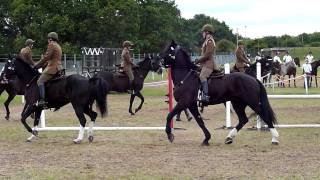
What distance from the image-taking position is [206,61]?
12828mm

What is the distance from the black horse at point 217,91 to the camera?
495 inches

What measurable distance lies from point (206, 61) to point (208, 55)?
0.15 meters

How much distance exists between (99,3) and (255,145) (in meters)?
55.6

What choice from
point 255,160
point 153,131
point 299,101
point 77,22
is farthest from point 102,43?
point 255,160

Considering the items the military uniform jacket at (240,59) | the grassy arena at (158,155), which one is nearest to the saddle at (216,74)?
the grassy arena at (158,155)

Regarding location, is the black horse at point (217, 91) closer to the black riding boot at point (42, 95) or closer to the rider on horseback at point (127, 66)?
the black riding boot at point (42, 95)

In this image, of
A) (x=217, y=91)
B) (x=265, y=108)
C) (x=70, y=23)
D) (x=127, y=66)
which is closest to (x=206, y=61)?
(x=217, y=91)

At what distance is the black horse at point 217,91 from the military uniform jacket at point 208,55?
292 mm

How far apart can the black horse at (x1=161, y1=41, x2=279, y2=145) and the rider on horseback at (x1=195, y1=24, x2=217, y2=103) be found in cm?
15

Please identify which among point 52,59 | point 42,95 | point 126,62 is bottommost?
point 42,95

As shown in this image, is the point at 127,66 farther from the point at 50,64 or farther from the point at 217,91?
the point at 217,91

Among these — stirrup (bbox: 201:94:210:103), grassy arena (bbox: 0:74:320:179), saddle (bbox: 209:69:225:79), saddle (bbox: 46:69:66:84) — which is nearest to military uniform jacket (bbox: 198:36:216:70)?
saddle (bbox: 209:69:225:79)

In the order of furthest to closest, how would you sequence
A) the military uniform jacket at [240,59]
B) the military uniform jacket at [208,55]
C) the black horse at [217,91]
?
the military uniform jacket at [240,59]
the military uniform jacket at [208,55]
the black horse at [217,91]

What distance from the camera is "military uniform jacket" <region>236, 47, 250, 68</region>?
1905 centimetres
